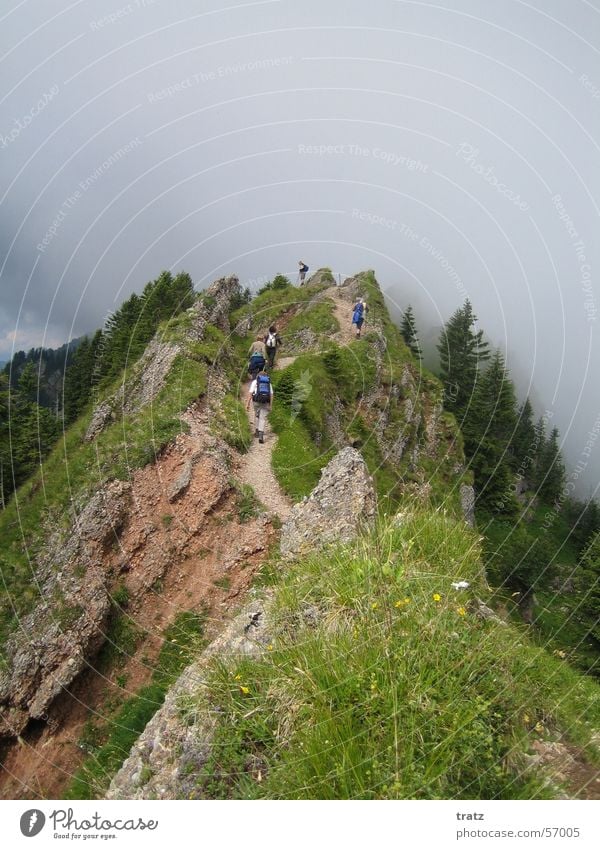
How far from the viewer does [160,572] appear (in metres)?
17.4

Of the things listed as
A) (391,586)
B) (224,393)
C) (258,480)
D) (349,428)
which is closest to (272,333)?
(224,393)

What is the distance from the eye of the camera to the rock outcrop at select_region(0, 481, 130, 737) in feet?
47.5

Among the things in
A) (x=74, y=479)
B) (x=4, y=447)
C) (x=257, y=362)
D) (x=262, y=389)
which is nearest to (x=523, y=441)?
(x=257, y=362)

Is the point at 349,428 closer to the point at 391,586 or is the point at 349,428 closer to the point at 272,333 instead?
the point at 272,333

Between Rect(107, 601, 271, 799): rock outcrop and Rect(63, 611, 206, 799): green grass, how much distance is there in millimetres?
3922

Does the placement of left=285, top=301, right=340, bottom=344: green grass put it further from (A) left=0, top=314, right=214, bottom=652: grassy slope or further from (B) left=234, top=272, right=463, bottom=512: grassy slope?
(A) left=0, top=314, right=214, bottom=652: grassy slope

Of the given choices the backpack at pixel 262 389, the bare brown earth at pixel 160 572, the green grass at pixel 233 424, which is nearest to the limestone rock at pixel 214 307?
the green grass at pixel 233 424

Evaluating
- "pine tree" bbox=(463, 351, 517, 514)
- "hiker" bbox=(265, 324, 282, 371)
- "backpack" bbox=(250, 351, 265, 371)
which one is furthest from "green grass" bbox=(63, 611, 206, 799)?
"pine tree" bbox=(463, 351, 517, 514)

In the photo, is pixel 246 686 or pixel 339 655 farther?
A: pixel 246 686

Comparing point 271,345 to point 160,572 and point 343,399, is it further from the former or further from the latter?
point 160,572

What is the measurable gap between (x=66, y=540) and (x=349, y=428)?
2132 cm

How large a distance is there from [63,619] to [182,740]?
40.8ft

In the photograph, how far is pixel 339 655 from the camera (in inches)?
187

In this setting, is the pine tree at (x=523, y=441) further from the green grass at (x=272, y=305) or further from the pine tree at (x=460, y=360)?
the green grass at (x=272, y=305)
